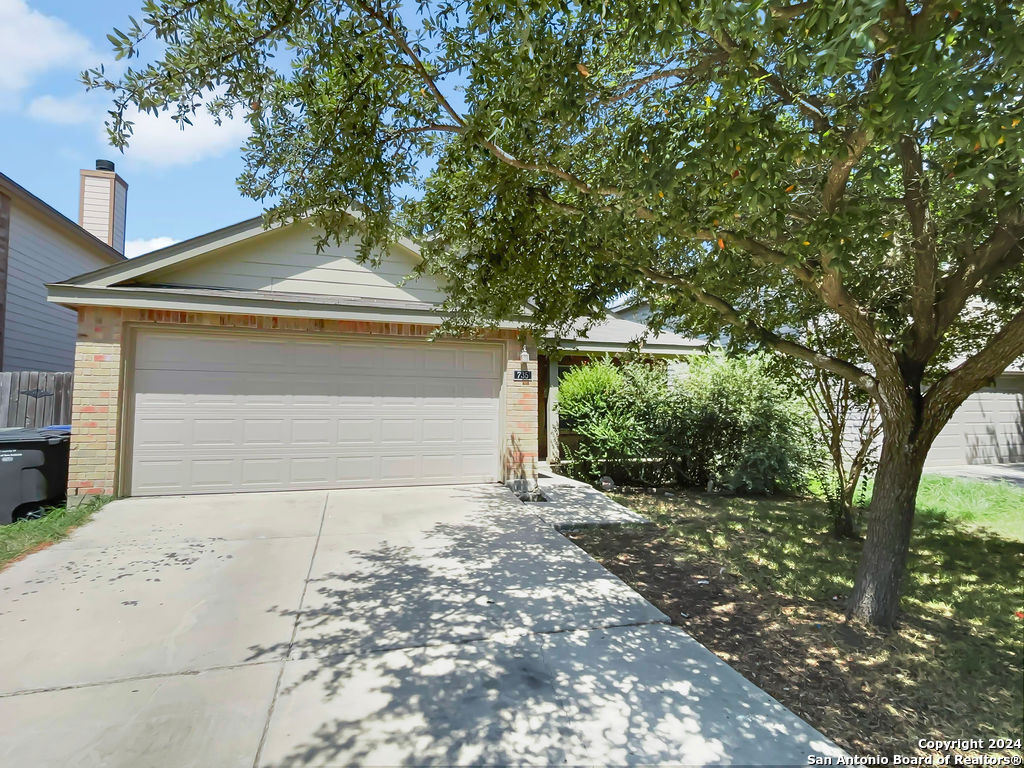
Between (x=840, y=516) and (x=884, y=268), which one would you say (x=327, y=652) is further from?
(x=840, y=516)

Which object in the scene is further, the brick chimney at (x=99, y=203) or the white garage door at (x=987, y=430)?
the brick chimney at (x=99, y=203)

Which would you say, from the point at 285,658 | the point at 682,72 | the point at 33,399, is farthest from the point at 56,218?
the point at 682,72

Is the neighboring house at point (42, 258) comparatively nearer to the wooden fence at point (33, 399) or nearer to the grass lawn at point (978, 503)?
the wooden fence at point (33, 399)

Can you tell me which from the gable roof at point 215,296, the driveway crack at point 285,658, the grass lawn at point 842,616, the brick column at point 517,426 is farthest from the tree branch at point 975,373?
the brick column at point 517,426

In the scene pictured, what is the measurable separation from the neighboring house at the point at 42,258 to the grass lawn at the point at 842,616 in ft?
38.0

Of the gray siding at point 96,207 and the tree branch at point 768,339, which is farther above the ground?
the gray siding at point 96,207

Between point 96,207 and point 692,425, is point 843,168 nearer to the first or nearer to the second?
point 692,425

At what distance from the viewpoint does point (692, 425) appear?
29.6 ft

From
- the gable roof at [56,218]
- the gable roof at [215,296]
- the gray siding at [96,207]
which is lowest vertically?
the gable roof at [215,296]

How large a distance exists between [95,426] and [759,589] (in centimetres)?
798

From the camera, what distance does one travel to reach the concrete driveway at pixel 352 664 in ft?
8.10

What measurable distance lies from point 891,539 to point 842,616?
70 cm

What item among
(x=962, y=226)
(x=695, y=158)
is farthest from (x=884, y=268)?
(x=695, y=158)

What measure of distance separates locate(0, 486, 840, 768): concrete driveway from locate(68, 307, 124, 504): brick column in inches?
61.6
